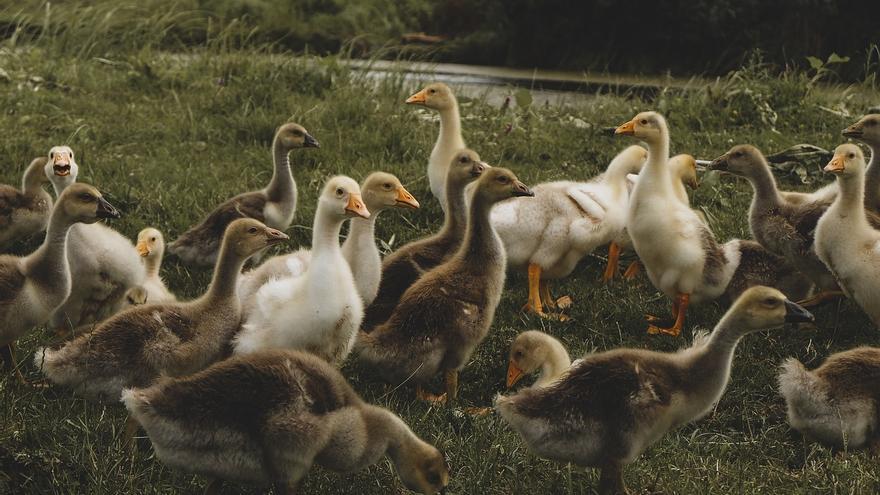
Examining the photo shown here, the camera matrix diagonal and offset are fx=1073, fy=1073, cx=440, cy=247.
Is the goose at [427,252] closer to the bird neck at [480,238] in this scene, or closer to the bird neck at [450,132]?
the bird neck at [480,238]

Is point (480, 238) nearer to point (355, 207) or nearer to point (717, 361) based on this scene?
point (355, 207)

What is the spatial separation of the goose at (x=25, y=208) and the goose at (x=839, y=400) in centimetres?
491

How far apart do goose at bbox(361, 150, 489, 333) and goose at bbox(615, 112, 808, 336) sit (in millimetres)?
1044

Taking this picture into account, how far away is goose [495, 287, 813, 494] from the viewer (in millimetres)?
4348

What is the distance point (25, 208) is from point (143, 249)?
3.56 ft

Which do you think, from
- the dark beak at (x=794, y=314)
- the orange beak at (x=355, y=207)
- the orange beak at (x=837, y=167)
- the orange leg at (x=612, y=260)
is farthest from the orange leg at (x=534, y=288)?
the dark beak at (x=794, y=314)

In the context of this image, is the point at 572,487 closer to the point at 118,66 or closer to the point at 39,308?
the point at 39,308

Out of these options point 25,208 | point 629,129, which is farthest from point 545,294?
point 25,208

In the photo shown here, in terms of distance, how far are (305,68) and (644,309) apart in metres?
5.55

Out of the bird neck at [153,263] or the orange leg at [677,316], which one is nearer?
the orange leg at [677,316]

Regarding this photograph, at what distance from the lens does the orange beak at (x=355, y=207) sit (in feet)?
17.8

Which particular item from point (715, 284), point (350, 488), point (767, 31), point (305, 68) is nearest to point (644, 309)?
point (715, 284)

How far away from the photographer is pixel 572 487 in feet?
15.0

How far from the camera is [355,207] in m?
5.43
